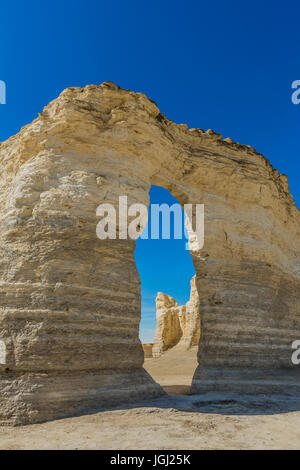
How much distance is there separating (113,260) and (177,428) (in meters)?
3.46

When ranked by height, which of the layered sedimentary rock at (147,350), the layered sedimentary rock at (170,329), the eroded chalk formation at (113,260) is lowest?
the layered sedimentary rock at (147,350)

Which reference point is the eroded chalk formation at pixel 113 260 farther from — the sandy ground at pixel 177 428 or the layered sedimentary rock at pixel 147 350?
the layered sedimentary rock at pixel 147 350

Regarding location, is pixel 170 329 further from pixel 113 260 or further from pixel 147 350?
pixel 113 260

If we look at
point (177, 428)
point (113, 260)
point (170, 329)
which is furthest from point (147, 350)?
point (177, 428)

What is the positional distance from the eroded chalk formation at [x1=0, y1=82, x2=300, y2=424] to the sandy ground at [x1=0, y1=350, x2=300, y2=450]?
454 millimetres

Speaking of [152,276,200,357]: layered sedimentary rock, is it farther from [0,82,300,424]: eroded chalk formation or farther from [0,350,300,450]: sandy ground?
[0,350,300,450]: sandy ground

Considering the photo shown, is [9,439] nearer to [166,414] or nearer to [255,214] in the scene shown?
[166,414]

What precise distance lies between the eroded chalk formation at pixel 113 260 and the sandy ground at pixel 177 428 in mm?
454

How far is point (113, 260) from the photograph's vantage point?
7.21 m

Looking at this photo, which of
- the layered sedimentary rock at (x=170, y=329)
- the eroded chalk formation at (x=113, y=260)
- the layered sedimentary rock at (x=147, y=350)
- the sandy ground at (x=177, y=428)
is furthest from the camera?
the layered sedimentary rock at (x=147, y=350)

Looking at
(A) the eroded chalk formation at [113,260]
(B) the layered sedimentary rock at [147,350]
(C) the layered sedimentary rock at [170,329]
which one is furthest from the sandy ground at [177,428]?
(B) the layered sedimentary rock at [147,350]

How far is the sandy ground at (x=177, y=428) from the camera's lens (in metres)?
4.41
